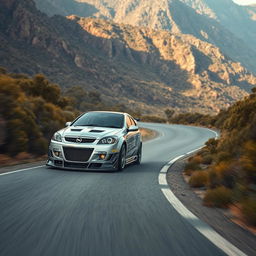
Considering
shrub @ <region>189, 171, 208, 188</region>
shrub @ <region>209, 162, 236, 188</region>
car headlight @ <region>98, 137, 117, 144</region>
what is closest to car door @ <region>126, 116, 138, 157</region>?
car headlight @ <region>98, 137, 117, 144</region>

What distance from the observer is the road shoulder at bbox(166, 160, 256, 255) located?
4.86m

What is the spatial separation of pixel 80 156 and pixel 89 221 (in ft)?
16.6

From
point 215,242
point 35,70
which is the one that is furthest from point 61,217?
point 35,70

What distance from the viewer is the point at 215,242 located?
15.7 ft

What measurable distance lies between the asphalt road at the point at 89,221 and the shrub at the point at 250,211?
833 millimetres

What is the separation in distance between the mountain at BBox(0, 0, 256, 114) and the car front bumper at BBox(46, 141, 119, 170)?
73.4 metres

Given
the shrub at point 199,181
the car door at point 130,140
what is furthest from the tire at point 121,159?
the shrub at point 199,181

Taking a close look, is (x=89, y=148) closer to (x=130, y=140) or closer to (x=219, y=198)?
(x=130, y=140)

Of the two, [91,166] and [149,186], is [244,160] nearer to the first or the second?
[149,186]

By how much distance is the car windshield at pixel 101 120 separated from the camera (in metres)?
11.9

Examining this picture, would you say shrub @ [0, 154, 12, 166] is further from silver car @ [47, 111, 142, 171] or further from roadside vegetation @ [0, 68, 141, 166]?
silver car @ [47, 111, 142, 171]

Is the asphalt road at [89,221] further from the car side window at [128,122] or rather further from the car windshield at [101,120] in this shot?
the car side window at [128,122]

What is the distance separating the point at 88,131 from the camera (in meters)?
10.9

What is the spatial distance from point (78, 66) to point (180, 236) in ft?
330
